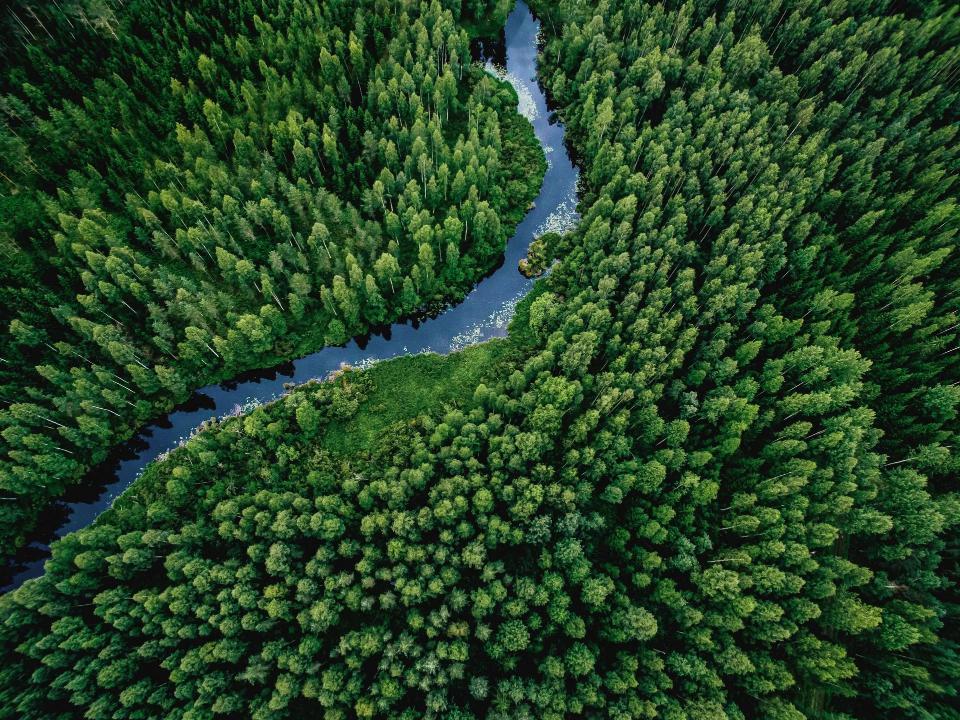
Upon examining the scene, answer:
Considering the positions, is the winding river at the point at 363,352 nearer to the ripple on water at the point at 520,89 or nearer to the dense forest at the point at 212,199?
the ripple on water at the point at 520,89

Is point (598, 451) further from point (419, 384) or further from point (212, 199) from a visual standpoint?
point (212, 199)

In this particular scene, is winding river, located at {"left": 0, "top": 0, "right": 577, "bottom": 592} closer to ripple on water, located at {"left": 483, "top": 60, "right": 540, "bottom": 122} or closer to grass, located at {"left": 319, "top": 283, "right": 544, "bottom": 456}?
ripple on water, located at {"left": 483, "top": 60, "right": 540, "bottom": 122}

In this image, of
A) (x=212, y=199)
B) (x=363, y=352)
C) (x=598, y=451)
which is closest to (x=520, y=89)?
(x=212, y=199)

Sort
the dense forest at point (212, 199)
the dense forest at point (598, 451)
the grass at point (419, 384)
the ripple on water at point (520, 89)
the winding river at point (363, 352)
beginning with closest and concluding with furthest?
the dense forest at point (598, 451), the winding river at point (363, 352), the dense forest at point (212, 199), the grass at point (419, 384), the ripple on water at point (520, 89)

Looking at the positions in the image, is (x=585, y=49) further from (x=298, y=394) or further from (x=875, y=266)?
(x=298, y=394)

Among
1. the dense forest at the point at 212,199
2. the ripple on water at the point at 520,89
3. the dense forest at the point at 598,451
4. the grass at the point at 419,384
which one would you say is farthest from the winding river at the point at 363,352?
the dense forest at the point at 598,451

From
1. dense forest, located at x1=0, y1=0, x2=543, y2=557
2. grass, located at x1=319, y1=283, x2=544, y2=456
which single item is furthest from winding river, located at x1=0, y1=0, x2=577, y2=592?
grass, located at x1=319, y1=283, x2=544, y2=456
